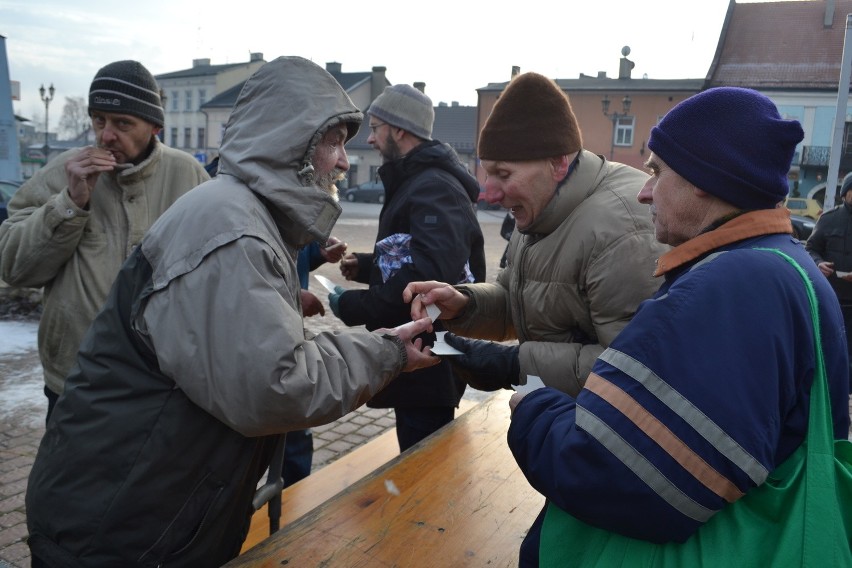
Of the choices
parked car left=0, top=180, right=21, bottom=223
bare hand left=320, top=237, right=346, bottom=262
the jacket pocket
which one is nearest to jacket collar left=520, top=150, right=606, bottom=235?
the jacket pocket

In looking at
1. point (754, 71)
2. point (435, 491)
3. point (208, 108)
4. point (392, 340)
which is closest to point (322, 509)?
point (435, 491)

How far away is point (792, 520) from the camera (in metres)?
1.18

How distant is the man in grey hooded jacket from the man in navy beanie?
0.64 metres

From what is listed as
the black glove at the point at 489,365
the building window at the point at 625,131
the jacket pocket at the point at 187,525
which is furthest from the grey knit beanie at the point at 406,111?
the building window at the point at 625,131

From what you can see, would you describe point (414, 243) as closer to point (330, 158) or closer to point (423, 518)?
point (330, 158)

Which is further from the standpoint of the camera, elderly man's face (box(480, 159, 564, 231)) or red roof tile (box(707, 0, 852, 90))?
red roof tile (box(707, 0, 852, 90))

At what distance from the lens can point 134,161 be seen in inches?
117

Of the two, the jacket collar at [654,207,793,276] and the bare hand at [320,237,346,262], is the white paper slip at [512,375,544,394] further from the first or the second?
the bare hand at [320,237,346,262]

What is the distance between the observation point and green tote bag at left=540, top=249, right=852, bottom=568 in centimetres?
116

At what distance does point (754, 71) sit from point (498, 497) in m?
38.7

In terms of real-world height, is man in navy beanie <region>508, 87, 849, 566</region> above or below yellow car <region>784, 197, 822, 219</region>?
above

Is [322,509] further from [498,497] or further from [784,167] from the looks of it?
[784,167]

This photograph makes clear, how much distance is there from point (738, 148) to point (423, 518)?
5.07 feet

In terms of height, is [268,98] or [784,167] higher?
[268,98]
